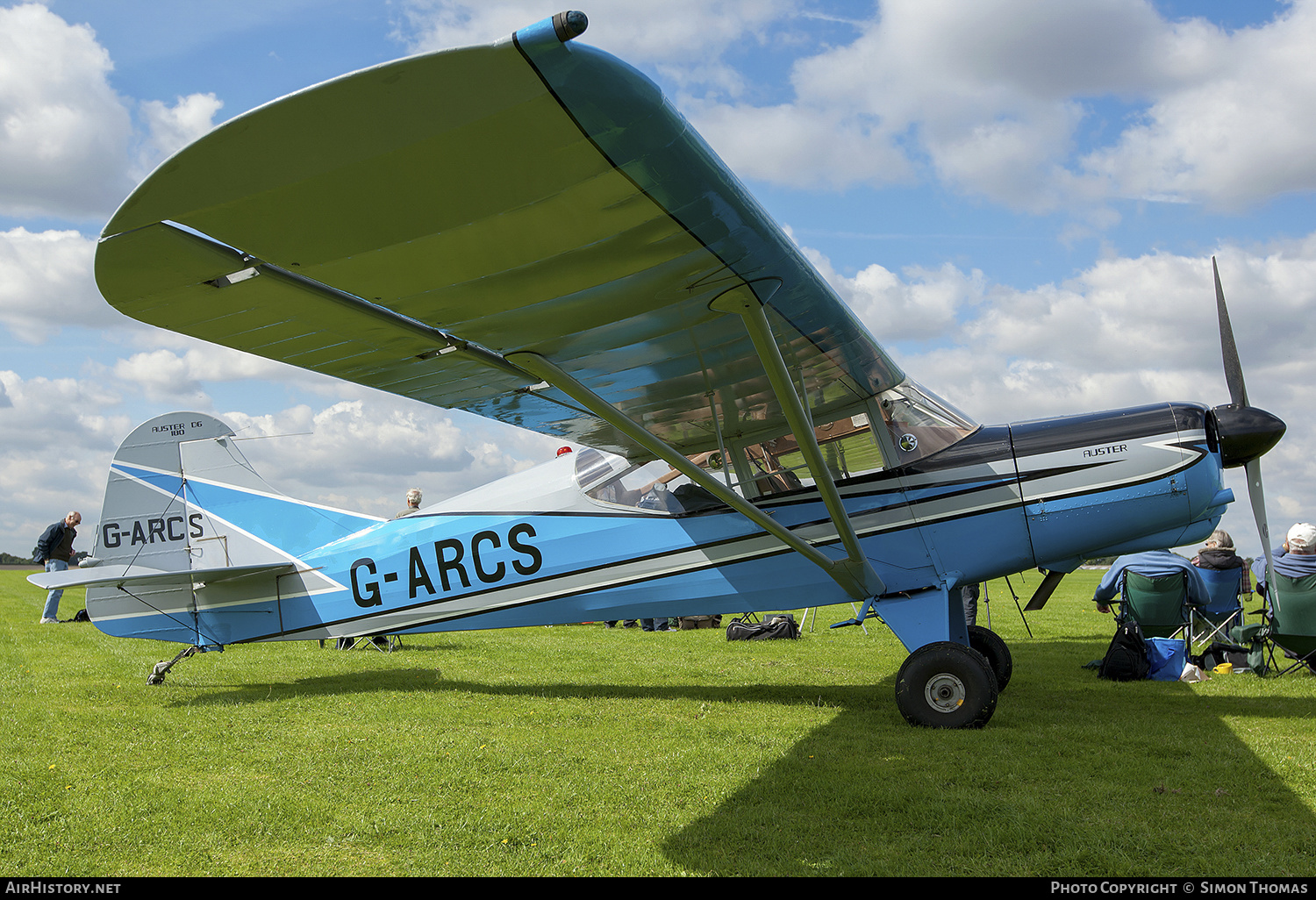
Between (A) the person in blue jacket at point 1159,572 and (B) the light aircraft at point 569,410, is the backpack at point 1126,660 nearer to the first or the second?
(A) the person in blue jacket at point 1159,572

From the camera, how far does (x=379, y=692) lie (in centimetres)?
650

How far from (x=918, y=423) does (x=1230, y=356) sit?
2.12 meters

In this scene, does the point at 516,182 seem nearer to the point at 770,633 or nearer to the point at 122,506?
the point at 122,506

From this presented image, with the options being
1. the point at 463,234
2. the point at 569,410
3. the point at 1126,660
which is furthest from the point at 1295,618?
the point at 463,234

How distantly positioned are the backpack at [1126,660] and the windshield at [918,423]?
2893mm

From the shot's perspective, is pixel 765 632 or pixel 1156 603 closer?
pixel 1156 603

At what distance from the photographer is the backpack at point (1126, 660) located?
6965mm

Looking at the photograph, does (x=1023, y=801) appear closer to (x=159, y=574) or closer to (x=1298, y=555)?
(x=1298, y=555)

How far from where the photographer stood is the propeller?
207 inches

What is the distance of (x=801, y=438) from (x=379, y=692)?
4082 mm

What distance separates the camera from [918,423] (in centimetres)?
573

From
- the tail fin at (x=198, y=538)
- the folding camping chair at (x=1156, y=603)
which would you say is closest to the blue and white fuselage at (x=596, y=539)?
the tail fin at (x=198, y=538)

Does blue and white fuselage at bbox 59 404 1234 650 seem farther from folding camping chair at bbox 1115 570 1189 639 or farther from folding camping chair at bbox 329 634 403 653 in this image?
folding camping chair at bbox 329 634 403 653
